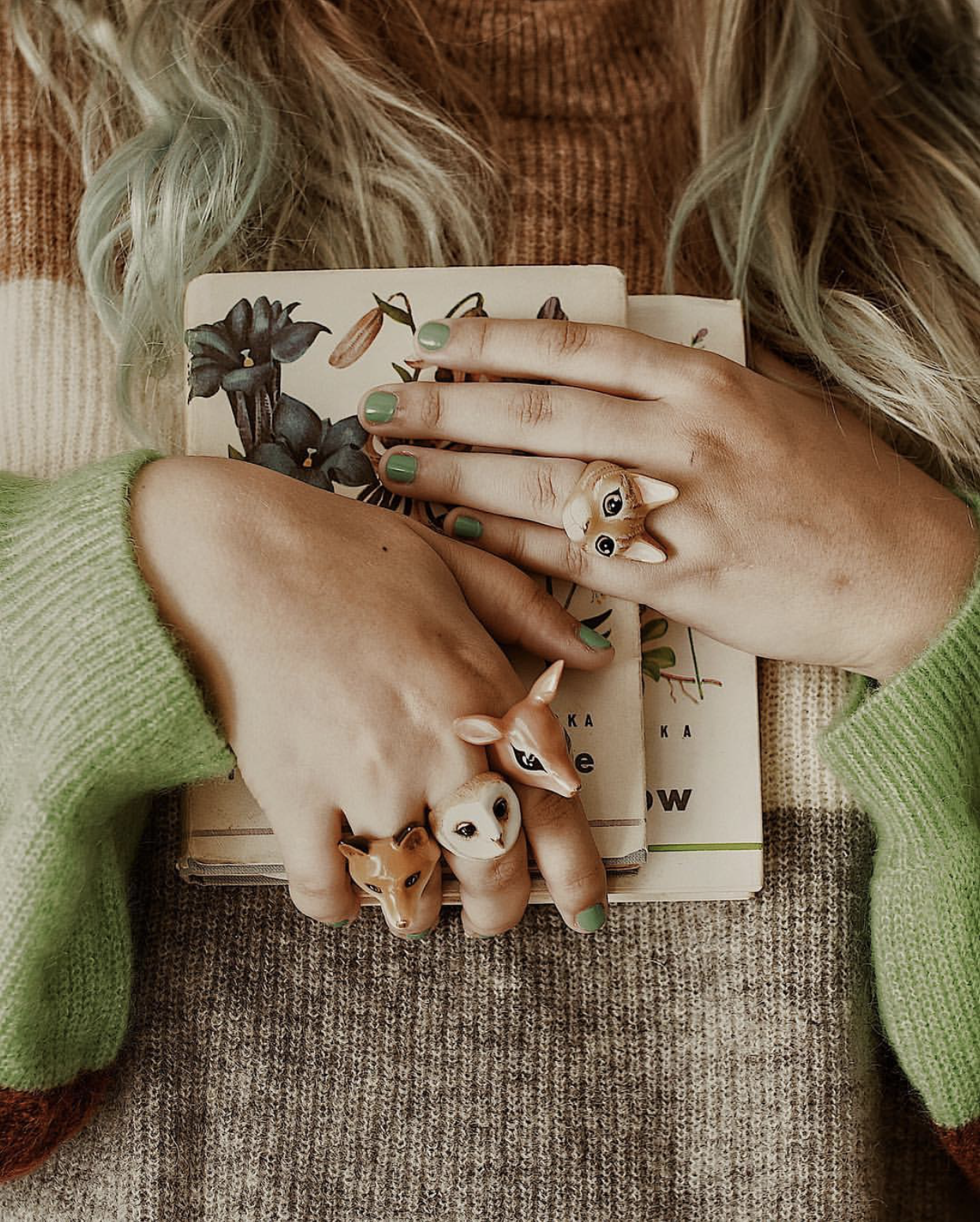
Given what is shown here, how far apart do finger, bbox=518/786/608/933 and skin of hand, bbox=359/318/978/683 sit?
0.13 m

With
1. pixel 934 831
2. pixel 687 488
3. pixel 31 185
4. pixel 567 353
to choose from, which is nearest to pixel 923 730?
pixel 934 831

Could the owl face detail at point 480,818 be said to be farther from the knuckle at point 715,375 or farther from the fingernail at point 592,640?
the knuckle at point 715,375

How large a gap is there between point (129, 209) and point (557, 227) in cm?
28

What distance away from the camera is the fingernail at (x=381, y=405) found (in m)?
0.63

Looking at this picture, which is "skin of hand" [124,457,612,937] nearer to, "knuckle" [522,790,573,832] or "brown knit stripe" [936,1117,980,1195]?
"knuckle" [522,790,573,832]

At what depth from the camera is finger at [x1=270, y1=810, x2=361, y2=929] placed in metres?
0.55

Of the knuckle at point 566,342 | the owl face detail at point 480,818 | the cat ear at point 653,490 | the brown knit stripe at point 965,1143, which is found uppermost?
the knuckle at point 566,342

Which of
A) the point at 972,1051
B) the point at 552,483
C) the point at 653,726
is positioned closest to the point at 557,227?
the point at 552,483

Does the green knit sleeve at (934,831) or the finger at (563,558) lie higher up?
the finger at (563,558)

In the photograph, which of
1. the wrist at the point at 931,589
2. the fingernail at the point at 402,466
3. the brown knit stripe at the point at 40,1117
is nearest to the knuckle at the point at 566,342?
the fingernail at the point at 402,466

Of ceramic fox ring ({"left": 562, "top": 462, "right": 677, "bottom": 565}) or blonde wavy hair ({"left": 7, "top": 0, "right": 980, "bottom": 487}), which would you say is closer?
ceramic fox ring ({"left": 562, "top": 462, "right": 677, "bottom": 565})

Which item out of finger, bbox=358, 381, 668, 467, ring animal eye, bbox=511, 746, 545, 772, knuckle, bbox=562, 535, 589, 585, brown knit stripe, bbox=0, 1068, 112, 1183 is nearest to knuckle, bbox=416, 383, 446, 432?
finger, bbox=358, 381, 668, 467

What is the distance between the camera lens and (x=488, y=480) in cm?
62

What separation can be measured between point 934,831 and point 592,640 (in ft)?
0.75
